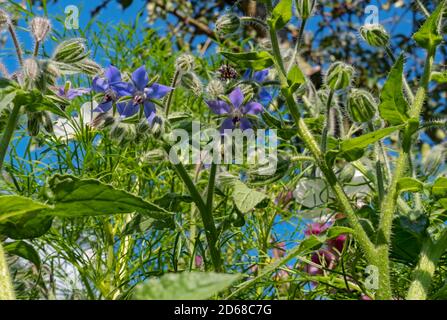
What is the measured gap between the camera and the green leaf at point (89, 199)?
55cm

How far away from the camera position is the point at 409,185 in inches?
24.6

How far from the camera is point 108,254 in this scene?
0.83m

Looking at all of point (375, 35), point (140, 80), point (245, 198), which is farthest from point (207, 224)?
point (375, 35)

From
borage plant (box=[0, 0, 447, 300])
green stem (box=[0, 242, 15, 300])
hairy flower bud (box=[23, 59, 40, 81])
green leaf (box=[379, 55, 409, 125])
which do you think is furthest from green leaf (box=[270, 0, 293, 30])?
green stem (box=[0, 242, 15, 300])

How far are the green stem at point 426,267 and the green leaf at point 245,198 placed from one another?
14 cm

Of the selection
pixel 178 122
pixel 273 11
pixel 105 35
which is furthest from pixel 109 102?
pixel 105 35

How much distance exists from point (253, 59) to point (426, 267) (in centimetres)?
23

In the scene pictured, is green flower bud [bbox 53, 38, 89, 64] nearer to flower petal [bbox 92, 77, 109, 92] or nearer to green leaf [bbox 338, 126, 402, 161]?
flower petal [bbox 92, 77, 109, 92]

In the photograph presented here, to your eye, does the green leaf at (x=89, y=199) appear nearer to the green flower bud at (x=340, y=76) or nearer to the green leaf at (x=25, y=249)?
the green leaf at (x=25, y=249)

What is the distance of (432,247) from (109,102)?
31 centimetres

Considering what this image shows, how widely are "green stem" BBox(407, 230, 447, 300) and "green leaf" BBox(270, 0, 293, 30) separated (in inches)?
8.9

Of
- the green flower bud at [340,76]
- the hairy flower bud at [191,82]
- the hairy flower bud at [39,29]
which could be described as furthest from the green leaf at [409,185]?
the hairy flower bud at [39,29]

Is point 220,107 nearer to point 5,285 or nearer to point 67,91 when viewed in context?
point 67,91

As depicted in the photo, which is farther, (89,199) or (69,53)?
(69,53)
